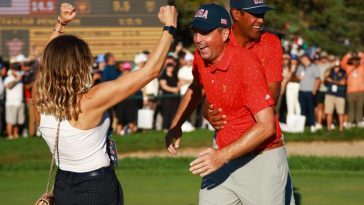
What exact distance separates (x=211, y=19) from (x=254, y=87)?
651 millimetres

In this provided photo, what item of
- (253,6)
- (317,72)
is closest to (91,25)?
(317,72)

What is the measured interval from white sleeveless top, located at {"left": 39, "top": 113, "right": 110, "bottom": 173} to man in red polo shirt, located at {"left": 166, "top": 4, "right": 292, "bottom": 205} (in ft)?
2.88

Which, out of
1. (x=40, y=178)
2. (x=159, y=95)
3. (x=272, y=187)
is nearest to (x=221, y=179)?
(x=272, y=187)

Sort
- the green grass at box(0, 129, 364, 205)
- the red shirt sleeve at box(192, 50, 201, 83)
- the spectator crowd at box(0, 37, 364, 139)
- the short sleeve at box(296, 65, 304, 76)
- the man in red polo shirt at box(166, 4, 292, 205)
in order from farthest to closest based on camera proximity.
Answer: the short sleeve at box(296, 65, 304, 76) < the spectator crowd at box(0, 37, 364, 139) < the green grass at box(0, 129, 364, 205) < the red shirt sleeve at box(192, 50, 201, 83) < the man in red polo shirt at box(166, 4, 292, 205)

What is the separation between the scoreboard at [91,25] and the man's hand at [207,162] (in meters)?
15.8

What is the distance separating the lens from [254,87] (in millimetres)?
6789

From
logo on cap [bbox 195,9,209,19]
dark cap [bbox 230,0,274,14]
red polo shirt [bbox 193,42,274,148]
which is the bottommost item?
red polo shirt [bbox 193,42,274,148]

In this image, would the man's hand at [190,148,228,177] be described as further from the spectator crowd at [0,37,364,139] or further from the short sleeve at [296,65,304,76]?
the short sleeve at [296,65,304,76]

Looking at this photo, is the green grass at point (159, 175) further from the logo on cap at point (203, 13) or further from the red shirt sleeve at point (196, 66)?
the logo on cap at point (203, 13)

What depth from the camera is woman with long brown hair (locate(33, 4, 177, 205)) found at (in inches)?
243


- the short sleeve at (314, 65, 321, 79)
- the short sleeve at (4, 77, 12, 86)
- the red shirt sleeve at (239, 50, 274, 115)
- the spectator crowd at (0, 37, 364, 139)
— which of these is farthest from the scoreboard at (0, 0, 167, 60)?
the red shirt sleeve at (239, 50, 274, 115)

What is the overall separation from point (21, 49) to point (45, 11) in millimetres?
1125

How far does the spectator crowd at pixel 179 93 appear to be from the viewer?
2159 cm

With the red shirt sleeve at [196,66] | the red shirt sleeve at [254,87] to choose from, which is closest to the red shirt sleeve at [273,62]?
the red shirt sleeve at [196,66]
